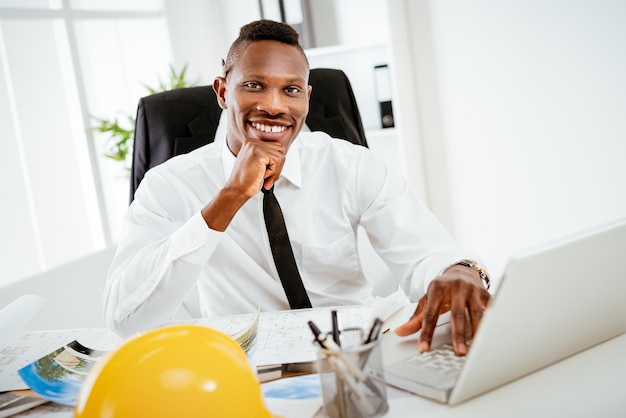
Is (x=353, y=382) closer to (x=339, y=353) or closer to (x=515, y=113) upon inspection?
(x=339, y=353)

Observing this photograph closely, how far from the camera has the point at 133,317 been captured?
4.47 feet

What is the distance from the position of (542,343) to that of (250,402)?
0.38 m

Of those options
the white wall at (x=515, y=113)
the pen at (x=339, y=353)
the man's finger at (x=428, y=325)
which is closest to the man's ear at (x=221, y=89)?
the man's finger at (x=428, y=325)

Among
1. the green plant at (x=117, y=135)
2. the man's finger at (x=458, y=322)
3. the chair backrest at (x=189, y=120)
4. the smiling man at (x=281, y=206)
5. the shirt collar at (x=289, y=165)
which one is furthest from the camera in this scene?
the green plant at (x=117, y=135)

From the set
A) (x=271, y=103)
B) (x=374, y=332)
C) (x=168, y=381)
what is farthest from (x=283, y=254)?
(x=168, y=381)

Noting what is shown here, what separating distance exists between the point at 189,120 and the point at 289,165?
43cm

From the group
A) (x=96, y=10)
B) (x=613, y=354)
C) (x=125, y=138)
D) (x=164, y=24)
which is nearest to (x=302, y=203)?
(x=613, y=354)

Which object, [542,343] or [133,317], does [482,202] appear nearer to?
[133,317]

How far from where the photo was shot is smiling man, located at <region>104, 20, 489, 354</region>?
58.8 inches

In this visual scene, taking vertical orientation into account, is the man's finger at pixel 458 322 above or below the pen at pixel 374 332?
below

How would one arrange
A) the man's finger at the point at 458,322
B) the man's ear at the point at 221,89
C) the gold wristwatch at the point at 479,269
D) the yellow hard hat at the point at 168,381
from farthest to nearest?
the man's ear at the point at 221,89 < the gold wristwatch at the point at 479,269 < the man's finger at the point at 458,322 < the yellow hard hat at the point at 168,381

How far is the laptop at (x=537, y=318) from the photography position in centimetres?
72

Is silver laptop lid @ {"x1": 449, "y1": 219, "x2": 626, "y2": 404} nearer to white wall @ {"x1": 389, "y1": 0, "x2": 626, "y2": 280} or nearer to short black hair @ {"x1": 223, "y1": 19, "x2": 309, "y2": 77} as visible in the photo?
short black hair @ {"x1": 223, "y1": 19, "x2": 309, "y2": 77}

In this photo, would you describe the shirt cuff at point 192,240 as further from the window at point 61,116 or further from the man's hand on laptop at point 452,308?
the window at point 61,116
